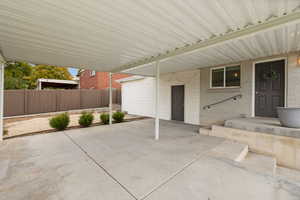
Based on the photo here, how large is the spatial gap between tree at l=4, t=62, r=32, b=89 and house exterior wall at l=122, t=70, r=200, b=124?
10754mm

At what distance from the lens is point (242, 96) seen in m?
5.13

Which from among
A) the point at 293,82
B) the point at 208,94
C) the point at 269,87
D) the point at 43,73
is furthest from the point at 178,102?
the point at 43,73

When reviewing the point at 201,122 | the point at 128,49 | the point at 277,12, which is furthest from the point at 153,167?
the point at 201,122

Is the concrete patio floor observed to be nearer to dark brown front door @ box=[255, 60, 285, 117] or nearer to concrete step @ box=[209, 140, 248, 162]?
concrete step @ box=[209, 140, 248, 162]

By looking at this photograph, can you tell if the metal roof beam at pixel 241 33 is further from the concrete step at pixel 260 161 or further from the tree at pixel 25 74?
the tree at pixel 25 74

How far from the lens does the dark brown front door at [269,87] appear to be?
4.46m

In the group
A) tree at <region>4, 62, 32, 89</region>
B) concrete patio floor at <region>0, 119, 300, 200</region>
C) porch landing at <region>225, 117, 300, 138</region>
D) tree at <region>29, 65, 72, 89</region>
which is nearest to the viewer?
concrete patio floor at <region>0, 119, 300, 200</region>

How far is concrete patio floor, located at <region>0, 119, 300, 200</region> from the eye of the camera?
6.11ft

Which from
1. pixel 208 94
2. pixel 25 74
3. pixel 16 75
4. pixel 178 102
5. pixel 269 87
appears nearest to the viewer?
pixel 269 87

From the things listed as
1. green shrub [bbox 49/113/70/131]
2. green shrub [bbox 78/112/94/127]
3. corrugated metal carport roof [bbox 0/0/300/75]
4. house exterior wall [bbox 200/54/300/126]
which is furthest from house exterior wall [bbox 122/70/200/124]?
green shrub [bbox 49/113/70/131]

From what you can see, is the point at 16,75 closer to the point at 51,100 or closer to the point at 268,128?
the point at 51,100

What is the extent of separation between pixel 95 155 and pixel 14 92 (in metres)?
10.7

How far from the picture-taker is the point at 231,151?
328cm

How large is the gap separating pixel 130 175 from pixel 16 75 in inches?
809
